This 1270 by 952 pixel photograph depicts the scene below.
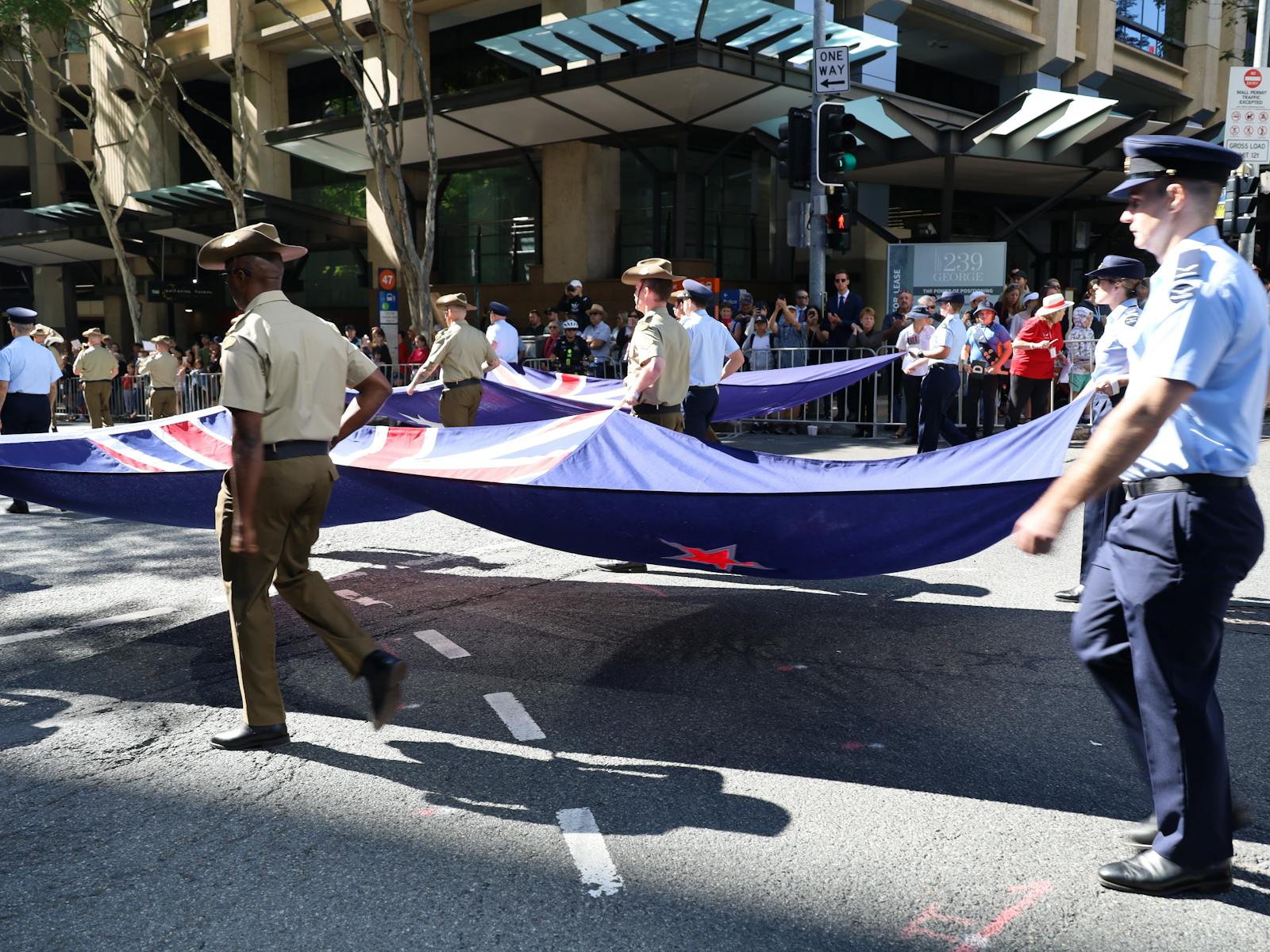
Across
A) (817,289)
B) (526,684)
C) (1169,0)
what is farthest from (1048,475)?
(1169,0)

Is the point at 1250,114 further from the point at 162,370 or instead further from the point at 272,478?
the point at 162,370

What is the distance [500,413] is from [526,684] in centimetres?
636

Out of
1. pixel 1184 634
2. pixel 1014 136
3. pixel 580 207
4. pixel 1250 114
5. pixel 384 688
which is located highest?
pixel 1014 136

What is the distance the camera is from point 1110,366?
605 cm

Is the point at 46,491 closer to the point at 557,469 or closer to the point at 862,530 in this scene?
the point at 557,469

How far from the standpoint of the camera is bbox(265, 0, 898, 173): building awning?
17.7 meters

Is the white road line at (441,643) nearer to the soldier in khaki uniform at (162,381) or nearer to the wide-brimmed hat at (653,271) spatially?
the wide-brimmed hat at (653,271)

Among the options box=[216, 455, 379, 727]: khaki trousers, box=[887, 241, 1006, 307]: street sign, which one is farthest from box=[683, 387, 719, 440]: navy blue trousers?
box=[887, 241, 1006, 307]: street sign

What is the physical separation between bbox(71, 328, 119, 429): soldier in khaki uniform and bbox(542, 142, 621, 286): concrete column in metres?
9.66

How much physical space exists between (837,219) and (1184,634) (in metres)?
11.8

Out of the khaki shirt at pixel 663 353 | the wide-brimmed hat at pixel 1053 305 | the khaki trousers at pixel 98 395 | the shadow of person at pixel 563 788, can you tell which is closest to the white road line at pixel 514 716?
the shadow of person at pixel 563 788

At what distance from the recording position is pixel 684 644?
5.64m

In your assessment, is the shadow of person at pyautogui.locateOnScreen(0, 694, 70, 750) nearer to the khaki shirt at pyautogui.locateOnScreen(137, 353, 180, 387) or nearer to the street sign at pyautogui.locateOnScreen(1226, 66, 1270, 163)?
the khaki shirt at pyautogui.locateOnScreen(137, 353, 180, 387)

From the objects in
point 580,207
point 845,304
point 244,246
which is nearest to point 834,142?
point 845,304
